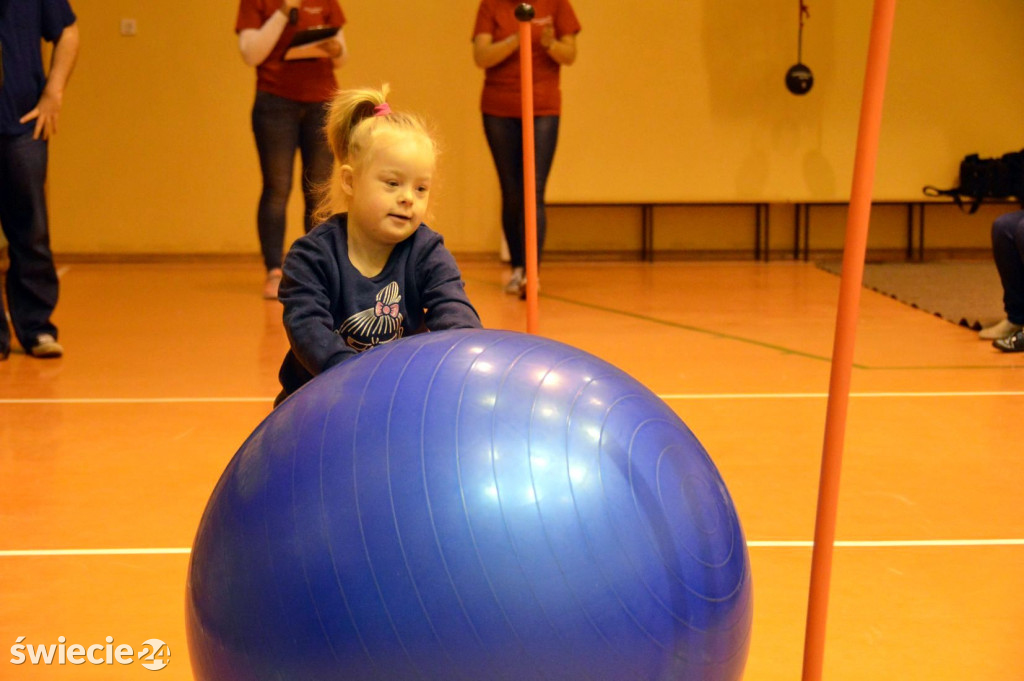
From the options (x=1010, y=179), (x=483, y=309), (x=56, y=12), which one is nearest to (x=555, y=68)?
(x=483, y=309)

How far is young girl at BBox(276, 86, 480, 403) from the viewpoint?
7.16 feet

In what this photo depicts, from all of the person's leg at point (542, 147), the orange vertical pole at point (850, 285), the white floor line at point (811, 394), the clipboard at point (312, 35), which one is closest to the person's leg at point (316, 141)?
the clipboard at point (312, 35)

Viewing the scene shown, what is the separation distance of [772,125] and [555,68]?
9.30 ft

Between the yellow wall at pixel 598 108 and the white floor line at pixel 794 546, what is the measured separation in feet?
19.0

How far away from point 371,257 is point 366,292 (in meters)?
0.07

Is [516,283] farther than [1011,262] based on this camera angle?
Yes

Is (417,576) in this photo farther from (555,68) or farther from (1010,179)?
(1010,179)

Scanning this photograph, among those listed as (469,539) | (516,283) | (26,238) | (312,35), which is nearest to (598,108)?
(516,283)

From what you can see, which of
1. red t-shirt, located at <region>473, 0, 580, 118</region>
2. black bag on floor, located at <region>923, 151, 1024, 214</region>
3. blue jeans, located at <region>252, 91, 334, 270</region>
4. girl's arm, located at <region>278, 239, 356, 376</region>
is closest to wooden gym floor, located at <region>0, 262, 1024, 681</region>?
girl's arm, located at <region>278, 239, 356, 376</region>

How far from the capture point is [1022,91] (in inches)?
327

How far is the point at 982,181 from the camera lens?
26.1ft

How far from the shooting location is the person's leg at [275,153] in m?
5.48

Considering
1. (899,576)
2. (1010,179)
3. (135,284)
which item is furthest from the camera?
(1010,179)

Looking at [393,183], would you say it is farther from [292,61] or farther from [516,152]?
[516,152]
